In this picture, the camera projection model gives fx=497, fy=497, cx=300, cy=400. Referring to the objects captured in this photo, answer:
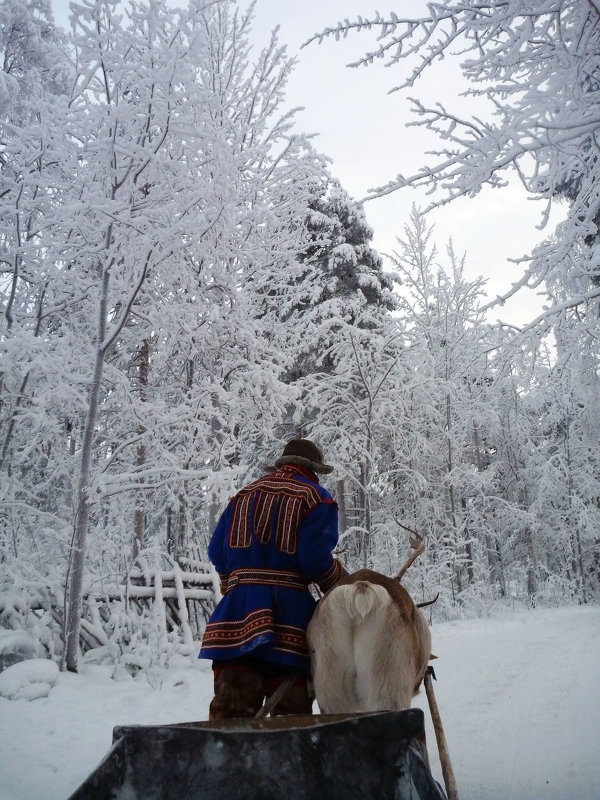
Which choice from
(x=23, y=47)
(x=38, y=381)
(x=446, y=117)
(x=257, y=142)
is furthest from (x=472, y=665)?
(x=23, y=47)

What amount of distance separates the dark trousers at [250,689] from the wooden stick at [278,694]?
0.18ft

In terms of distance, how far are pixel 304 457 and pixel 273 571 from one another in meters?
0.81

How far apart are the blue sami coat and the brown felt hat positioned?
32 cm

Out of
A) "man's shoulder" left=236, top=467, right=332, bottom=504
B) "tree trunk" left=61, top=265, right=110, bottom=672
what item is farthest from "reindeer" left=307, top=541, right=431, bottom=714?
"tree trunk" left=61, top=265, right=110, bottom=672

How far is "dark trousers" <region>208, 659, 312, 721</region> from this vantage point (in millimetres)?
2545

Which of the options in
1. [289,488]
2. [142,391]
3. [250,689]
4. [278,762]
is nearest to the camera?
[278,762]

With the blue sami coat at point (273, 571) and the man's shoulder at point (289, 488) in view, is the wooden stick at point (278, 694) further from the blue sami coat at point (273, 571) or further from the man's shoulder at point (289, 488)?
the man's shoulder at point (289, 488)

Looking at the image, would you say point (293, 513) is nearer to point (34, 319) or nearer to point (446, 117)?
point (446, 117)

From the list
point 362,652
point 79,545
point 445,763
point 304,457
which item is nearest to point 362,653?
point 362,652

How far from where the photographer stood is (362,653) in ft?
7.78

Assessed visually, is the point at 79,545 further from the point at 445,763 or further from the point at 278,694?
the point at 445,763

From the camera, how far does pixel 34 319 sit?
6.98m

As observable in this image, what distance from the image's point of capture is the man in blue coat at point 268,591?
2576 millimetres

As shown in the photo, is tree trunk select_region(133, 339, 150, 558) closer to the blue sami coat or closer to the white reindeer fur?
the blue sami coat
